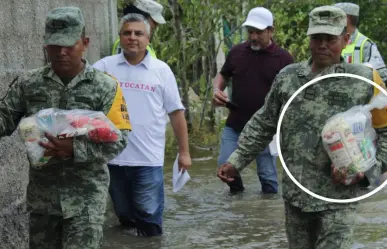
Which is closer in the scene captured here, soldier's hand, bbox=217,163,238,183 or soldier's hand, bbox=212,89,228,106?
soldier's hand, bbox=217,163,238,183

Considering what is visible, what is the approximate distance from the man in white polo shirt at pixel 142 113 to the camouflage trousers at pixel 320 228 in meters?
2.39

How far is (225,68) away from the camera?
1012cm

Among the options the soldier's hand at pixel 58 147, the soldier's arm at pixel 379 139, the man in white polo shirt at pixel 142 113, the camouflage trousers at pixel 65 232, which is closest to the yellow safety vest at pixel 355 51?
the man in white polo shirt at pixel 142 113

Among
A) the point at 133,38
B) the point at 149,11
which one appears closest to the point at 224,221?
the point at 149,11

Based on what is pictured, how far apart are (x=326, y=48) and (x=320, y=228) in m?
1.04

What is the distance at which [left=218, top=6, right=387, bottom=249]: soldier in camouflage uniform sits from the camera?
5.44 metres

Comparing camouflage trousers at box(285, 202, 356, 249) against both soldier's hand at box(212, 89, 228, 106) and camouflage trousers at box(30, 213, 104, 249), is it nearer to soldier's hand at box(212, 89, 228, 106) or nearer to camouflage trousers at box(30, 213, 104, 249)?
camouflage trousers at box(30, 213, 104, 249)

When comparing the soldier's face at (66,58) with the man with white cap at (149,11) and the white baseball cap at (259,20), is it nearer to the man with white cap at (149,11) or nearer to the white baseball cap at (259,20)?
the man with white cap at (149,11)

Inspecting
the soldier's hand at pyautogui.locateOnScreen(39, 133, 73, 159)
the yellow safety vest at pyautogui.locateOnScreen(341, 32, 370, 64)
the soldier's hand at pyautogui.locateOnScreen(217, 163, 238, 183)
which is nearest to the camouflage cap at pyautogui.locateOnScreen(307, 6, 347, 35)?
the soldier's hand at pyautogui.locateOnScreen(217, 163, 238, 183)

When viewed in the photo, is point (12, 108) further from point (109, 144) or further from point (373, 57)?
point (373, 57)

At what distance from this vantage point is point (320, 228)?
5.53 metres

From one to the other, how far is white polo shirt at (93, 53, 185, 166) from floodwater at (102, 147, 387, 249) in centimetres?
78

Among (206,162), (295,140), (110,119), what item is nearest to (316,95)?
(295,140)

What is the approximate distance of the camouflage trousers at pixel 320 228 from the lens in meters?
5.44
